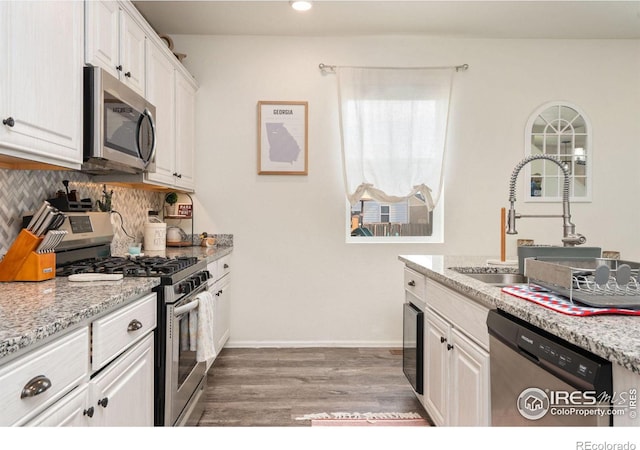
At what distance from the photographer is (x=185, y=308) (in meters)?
1.93

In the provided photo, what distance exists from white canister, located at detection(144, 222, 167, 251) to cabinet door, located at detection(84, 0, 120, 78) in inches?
47.5

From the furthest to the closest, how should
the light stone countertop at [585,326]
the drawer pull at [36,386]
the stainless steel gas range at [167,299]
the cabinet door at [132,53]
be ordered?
1. the cabinet door at [132,53]
2. the stainless steel gas range at [167,299]
3. the drawer pull at [36,386]
4. the light stone countertop at [585,326]

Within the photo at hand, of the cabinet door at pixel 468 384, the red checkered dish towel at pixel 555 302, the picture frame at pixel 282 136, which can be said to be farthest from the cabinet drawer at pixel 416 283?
the picture frame at pixel 282 136

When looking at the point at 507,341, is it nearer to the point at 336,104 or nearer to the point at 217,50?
the point at 336,104

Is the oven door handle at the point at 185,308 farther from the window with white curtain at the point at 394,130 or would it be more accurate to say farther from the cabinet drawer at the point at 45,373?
the window with white curtain at the point at 394,130

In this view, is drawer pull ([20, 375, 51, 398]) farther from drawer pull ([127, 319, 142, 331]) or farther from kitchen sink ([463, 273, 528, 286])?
kitchen sink ([463, 273, 528, 286])

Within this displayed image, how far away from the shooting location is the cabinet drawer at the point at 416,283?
226 centimetres

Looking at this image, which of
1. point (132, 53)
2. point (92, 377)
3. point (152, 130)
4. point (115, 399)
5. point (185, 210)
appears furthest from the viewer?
point (185, 210)

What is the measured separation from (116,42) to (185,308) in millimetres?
1352

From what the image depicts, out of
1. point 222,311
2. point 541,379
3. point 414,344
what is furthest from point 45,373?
point 222,311

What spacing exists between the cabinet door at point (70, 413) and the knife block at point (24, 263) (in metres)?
0.64

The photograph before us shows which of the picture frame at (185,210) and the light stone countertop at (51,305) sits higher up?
the picture frame at (185,210)

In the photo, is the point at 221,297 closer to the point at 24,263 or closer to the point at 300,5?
the point at 24,263

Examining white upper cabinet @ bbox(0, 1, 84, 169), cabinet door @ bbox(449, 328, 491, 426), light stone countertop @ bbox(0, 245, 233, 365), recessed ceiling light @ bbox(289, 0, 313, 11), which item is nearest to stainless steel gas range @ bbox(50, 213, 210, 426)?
light stone countertop @ bbox(0, 245, 233, 365)
